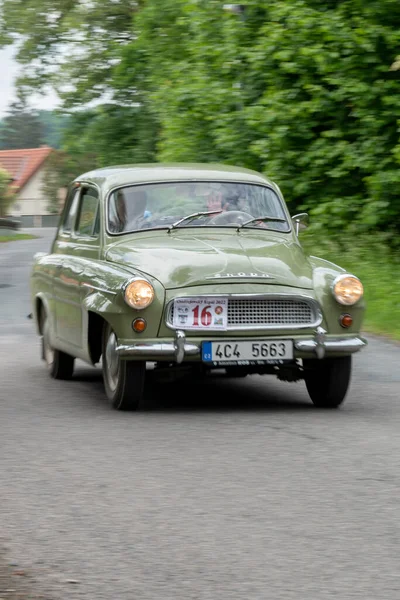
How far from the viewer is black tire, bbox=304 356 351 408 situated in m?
8.15

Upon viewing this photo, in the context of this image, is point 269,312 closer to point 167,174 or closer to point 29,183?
point 167,174

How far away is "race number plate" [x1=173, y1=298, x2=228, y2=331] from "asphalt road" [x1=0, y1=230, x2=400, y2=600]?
22.9 inches

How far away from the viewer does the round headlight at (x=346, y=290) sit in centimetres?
798

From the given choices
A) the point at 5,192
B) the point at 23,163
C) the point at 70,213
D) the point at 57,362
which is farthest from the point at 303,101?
the point at 23,163

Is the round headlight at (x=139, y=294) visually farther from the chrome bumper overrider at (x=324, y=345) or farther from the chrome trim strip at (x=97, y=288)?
the chrome bumper overrider at (x=324, y=345)

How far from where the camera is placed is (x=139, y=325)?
25.2 ft

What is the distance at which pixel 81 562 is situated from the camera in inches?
177

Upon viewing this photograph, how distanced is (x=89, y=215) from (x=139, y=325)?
2006 mm

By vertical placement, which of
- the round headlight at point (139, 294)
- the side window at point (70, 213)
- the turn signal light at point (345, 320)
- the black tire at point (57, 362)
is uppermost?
the round headlight at point (139, 294)

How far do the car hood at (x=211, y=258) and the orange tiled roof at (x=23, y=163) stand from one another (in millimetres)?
105119

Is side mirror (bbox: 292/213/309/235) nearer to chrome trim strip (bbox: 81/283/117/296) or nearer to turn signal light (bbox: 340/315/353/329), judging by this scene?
turn signal light (bbox: 340/315/353/329)

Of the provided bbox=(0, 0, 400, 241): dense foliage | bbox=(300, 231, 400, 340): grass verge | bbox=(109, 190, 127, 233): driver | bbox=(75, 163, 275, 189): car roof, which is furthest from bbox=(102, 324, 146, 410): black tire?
bbox=(0, 0, 400, 241): dense foliage

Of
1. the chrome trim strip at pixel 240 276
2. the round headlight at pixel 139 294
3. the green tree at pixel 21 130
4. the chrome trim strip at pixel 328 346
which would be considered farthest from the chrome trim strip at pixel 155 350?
the green tree at pixel 21 130

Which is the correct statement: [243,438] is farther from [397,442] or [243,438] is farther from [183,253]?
[183,253]
